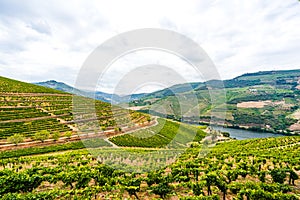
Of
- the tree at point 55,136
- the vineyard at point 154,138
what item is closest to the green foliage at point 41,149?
the vineyard at point 154,138

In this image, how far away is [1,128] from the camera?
155ft

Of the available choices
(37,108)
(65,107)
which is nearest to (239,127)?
(65,107)

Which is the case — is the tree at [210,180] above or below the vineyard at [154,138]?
above

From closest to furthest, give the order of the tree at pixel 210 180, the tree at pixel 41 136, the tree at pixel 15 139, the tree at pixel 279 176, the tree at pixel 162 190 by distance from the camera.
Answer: the tree at pixel 162 190 → the tree at pixel 210 180 → the tree at pixel 279 176 → the tree at pixel 15 139 → the tree at pixel 41 136

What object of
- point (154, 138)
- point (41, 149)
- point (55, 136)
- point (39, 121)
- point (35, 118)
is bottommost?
point (154, 138)

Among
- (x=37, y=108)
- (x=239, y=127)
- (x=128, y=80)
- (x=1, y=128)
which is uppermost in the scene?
(x=128, y=80)

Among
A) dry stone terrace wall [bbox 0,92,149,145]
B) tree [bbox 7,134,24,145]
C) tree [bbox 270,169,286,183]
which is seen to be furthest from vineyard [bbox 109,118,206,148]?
tree [bbox 270,169,286,183]

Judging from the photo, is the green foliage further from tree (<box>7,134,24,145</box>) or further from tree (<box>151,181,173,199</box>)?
tree (<box>151,181,173,199</box>)

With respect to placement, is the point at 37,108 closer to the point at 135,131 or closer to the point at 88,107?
the point at 88,107

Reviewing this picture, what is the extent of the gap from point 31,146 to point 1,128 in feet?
44.1

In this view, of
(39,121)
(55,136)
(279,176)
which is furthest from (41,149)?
(279,176)

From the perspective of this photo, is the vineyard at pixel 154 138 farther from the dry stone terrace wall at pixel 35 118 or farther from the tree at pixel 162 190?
the tree at pixel 162 190

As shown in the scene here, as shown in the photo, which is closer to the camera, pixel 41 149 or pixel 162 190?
pixel 162 190

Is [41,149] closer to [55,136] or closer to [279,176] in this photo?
[55,136]
